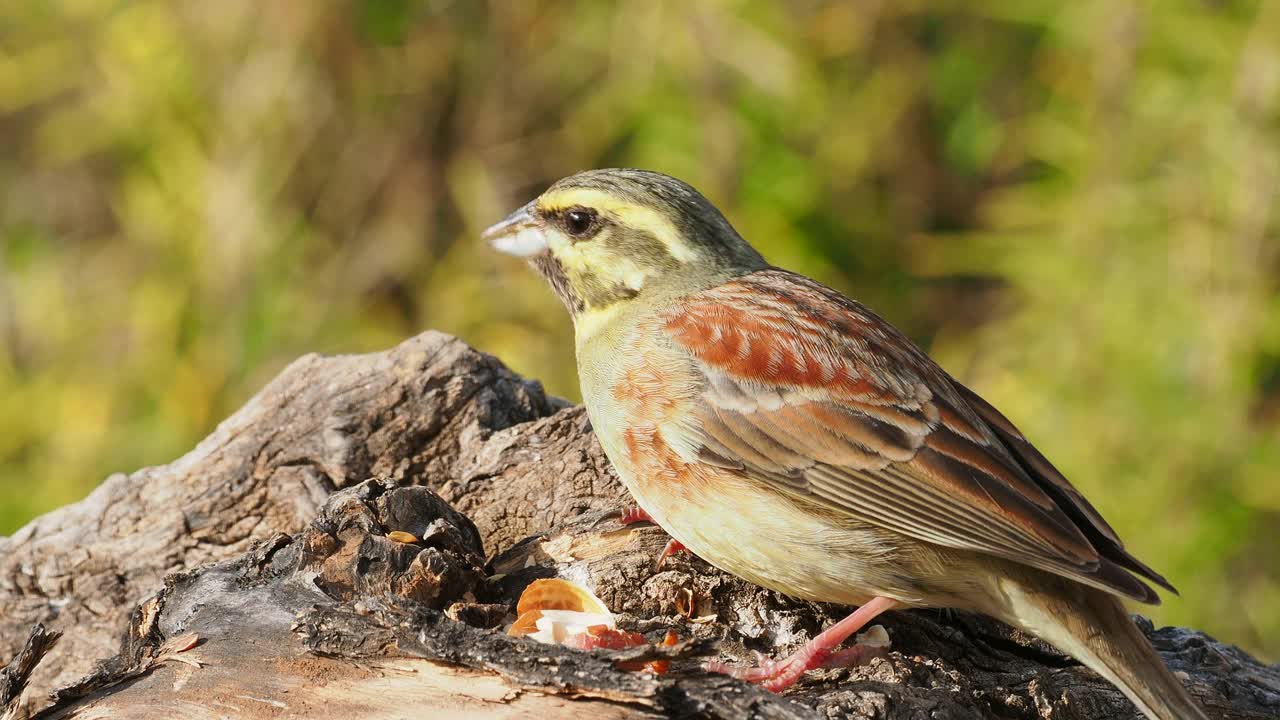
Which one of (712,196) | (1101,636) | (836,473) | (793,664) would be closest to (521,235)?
(836,473)

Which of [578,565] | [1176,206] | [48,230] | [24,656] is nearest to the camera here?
[24,656]

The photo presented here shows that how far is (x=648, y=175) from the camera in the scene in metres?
3.90

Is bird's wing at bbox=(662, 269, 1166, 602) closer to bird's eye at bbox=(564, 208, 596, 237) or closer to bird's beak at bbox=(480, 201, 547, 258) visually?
bird's eye at bbox=(564, 208, 596, 237)

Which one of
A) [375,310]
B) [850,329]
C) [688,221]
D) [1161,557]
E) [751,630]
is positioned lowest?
[751,630]

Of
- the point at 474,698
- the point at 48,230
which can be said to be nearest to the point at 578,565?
the point at 474,698

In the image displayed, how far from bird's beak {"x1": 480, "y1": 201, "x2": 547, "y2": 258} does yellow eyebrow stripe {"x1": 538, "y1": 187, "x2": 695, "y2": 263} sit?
0.59 ft

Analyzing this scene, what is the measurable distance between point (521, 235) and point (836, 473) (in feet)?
4.05

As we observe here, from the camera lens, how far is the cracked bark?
289 cm

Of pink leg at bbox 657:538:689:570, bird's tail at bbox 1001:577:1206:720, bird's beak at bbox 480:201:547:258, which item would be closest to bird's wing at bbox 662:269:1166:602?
bird's tail at bbox 1001:577:1206:720

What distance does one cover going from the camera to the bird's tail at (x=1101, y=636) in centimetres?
314

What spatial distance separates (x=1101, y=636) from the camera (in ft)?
10.4

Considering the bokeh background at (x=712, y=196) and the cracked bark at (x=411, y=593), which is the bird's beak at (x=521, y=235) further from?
the bokeh background at (x=712, y=196)

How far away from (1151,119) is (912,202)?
1572 mm

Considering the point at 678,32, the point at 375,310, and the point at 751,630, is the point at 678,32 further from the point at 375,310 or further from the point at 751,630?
the point at 751,630
